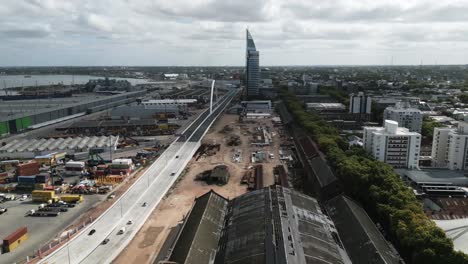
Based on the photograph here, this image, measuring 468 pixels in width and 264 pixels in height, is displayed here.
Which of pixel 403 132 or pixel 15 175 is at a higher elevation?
pixel 403 132

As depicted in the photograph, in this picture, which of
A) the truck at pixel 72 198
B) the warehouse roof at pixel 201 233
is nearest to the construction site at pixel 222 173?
the warehouse roof at pixel 201 233

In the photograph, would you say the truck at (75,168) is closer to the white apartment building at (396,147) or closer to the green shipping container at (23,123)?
the green shipping container at (23,123)

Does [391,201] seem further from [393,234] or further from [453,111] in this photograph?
[453,111]

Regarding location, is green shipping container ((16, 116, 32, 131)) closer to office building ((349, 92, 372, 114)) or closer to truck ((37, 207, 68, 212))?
truck ((37, 207, 68, 212))

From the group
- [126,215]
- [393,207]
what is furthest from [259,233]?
[126,215]

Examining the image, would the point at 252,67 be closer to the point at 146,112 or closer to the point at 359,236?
the point at 146,112

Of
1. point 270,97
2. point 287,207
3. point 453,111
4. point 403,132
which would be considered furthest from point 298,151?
point 270,97
